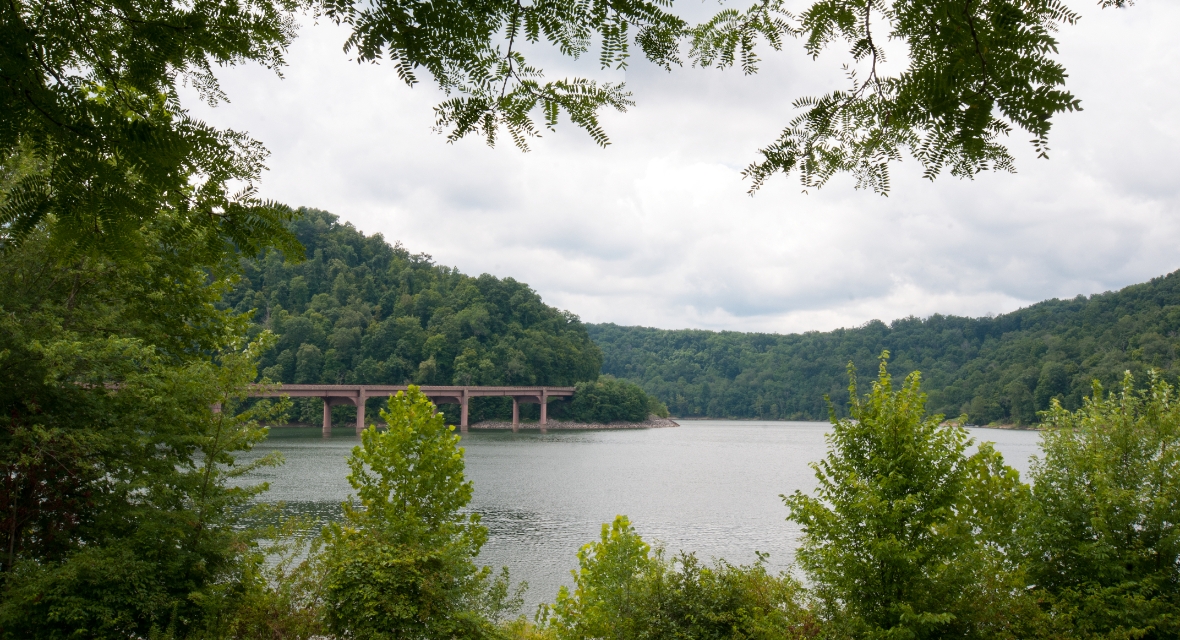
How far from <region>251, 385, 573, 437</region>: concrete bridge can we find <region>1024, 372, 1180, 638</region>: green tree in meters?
59.8

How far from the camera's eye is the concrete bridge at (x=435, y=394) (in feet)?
230

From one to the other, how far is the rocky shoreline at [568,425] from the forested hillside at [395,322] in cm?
628

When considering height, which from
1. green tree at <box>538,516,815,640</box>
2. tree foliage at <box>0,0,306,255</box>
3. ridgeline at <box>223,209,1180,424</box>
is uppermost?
ridgeline at <box>223,209,1180,424</box>

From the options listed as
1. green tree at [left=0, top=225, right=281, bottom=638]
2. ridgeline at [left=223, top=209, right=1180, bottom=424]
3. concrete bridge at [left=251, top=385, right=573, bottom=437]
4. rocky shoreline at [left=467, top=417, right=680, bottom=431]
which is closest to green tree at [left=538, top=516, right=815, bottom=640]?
green tree at [left=0, top=225, right=281, bottom=638]

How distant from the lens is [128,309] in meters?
10.7

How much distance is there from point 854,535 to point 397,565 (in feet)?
18.3

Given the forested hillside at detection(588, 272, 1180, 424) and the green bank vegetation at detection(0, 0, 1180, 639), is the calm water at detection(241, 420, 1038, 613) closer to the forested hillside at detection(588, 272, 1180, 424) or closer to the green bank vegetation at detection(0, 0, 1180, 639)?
the green bank vegetation at detection(0, 0, 1180, 639)

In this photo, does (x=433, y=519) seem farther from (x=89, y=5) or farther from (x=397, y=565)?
(x=89, y=5)

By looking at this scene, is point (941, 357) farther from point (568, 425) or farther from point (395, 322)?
point (395, 322)

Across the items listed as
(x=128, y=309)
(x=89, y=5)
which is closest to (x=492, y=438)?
→ (x=128, y=309)

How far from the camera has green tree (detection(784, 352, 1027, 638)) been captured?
8180 mm

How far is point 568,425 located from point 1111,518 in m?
86.6

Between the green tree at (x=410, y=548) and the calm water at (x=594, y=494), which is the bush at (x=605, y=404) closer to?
the calm water at (x=594, y=494)

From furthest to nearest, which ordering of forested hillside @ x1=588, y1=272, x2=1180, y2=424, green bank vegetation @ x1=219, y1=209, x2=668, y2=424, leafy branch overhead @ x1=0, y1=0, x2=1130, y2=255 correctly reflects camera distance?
green bank vegetation @ x1=219, y1=209, x2=668, y2=424 < forested hillside @ x1=588, y1=272, x2=1180, y2=424 < leafy branch overhead @ x1=0, y1=0, x2=1130, y2=255
